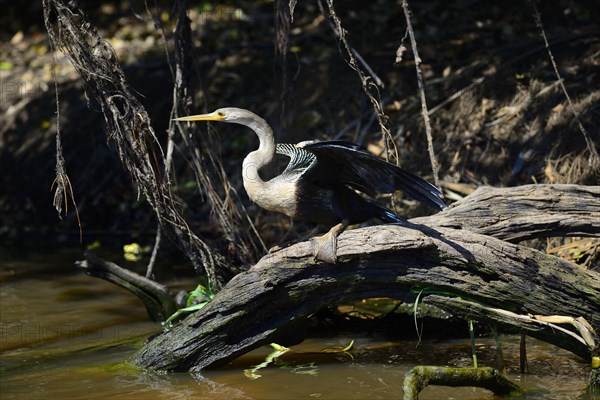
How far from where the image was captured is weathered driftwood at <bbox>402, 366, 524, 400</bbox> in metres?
3.55

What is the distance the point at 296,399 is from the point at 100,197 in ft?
16.6

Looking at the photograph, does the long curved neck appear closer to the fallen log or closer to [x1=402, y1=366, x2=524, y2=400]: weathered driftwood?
the fallen log

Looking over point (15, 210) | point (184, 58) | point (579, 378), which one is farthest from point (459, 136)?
point (15, 210)

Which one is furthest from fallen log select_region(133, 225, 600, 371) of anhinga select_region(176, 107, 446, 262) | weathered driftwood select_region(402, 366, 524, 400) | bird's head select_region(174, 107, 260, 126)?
bird's head select_region(174, 107, 260, 126)

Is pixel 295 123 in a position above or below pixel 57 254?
above

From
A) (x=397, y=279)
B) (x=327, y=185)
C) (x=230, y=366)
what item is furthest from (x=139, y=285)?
(x=397, y=279)

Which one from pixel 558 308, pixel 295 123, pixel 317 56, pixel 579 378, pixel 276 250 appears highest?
pixel 317 56

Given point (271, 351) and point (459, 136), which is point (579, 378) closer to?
point (271, 351)

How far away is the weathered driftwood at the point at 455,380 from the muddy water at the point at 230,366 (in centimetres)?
18

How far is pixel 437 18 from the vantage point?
900 cm

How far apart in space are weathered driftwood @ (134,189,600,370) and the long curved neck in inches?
18.5

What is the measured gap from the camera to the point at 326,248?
4.24m

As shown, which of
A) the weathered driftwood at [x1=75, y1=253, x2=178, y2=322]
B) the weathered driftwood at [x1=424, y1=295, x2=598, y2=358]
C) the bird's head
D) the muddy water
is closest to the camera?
the weathered driftwood at [x1=424, y1=295, x2=598, y2=358]

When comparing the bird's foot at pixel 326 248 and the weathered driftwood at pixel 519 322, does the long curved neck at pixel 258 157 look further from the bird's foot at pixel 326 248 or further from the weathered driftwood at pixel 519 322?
the weathered driftwood at pixel 519 322
